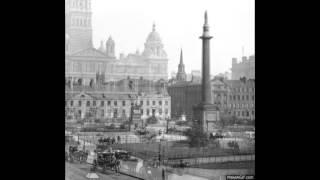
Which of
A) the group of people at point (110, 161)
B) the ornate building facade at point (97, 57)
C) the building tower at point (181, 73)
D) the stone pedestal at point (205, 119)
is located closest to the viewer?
the ornate building facade at point (97, 57)

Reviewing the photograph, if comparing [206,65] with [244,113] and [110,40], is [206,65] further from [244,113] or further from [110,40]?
[110,40]

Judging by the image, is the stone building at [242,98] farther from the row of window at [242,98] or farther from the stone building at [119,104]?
the stone building at [119,104]

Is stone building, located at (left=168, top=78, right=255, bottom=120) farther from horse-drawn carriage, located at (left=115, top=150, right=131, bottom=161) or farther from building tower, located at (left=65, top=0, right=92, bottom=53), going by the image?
building tower, located at (left=65, top=0, right=92, bottom=53)

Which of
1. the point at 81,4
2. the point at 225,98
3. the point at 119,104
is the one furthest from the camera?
the point at 225,98

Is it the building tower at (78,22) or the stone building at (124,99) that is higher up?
the building tower at (78,22)

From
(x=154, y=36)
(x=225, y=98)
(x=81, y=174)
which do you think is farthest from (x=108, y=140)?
(x=225, y=98)

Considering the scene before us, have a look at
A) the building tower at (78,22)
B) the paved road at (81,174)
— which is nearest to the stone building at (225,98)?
the paved road at (81,174)

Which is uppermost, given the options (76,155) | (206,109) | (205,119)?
(206,109)
